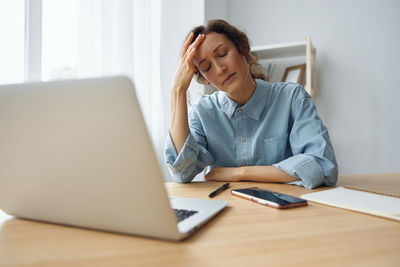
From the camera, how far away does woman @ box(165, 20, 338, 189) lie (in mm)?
1029

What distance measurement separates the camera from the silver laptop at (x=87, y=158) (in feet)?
1.16

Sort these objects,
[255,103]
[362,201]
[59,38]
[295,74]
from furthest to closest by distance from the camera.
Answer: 1. [295,74]
2. [59,38]
3. [255,103]
4. [362,201]

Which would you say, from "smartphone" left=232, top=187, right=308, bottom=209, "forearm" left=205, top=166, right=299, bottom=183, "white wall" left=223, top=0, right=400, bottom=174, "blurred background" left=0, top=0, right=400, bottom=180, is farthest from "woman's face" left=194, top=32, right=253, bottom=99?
"white wall" left=223, top=0, right=400, bottom=174

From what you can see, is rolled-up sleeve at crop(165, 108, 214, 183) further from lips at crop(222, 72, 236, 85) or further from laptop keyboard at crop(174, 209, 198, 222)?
laptop keyboard at crop(174, 209, 198, 222)

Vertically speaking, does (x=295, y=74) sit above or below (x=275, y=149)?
above

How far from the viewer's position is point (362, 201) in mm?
618

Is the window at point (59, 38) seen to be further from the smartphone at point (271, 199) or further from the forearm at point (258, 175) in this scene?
A: the smartphone at point (271, 199)

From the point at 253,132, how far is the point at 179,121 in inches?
12.8

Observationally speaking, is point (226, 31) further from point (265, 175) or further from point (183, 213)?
point (183, 213)

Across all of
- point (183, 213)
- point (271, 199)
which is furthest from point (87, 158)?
point (271, 199)

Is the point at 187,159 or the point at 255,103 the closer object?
the point at 187,159

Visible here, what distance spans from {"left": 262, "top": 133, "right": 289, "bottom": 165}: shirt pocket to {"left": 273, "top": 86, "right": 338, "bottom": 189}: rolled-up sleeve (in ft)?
0.13

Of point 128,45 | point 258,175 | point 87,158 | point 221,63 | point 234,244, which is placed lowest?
point 258,175

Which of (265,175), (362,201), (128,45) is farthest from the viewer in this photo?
(128,45)
